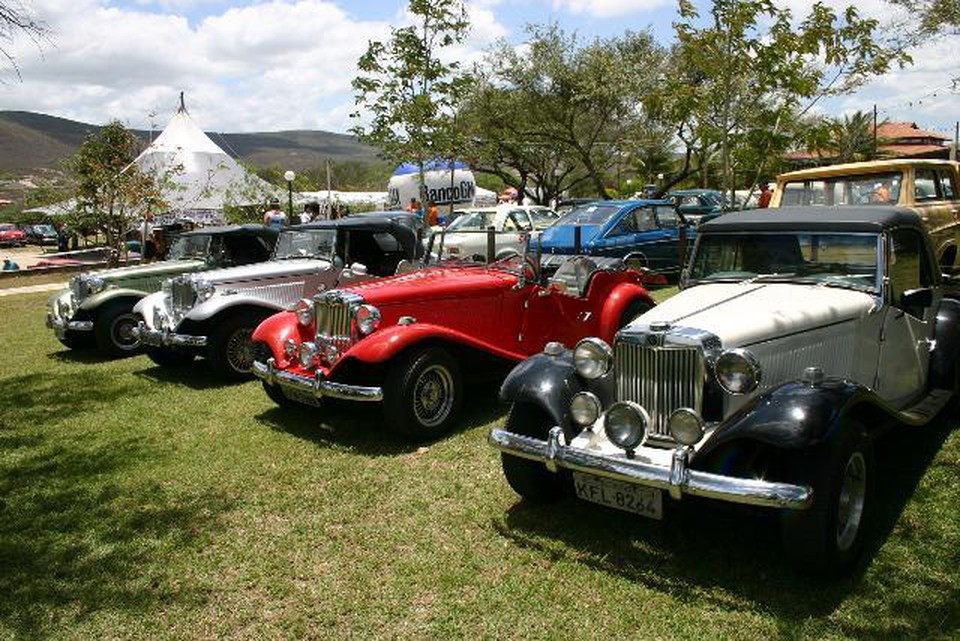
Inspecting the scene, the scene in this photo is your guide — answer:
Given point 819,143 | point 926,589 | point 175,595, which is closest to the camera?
point 926,589

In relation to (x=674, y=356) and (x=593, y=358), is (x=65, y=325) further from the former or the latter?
(x=674, y=356)

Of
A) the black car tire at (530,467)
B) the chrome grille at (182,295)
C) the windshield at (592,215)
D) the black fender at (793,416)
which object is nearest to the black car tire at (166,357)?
the chrome grille at (182,295)

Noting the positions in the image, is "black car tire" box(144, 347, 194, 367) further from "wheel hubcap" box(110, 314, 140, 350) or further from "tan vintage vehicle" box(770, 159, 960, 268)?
"tan vintage vehicle" box(770, 159, 960, 268)

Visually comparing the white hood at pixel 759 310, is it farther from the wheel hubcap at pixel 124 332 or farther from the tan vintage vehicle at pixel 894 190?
the wheel hubcap at pixel 124 332

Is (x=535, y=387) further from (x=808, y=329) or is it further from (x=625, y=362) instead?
(x=808, y=329)

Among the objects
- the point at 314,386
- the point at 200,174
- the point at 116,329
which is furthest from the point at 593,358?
the point at 200,174

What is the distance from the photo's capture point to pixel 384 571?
151 inches

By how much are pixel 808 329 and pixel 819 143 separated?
837 cm

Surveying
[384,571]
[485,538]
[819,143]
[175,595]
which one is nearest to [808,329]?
[485,538]

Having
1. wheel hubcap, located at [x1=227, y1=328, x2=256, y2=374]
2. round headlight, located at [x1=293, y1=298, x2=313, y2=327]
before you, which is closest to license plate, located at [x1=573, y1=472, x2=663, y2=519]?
round headlight, located at [x1=293, y1=298, x2=313, y2=327]

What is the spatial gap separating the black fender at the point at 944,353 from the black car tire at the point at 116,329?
9107 millimetres

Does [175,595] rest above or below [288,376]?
below

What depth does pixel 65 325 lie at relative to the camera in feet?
31.9

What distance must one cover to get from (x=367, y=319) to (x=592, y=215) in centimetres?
801
